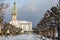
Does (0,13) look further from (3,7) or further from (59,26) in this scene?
(59,26)

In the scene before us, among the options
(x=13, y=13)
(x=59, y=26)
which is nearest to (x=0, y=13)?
(x=59, y=26)

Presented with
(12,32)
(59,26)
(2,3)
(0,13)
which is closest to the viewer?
(59,26)

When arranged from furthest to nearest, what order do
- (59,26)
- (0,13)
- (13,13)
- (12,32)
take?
(13,13) → (12,32) → (0,13) → (59,26)

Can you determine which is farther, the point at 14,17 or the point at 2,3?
the point at 14,17

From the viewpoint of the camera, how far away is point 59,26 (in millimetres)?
17438

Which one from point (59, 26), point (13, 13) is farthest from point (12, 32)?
point (59, 26)

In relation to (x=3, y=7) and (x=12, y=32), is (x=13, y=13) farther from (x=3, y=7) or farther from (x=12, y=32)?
(x=3, y=7)

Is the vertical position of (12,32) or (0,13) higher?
(0,13)

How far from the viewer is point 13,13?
597ft

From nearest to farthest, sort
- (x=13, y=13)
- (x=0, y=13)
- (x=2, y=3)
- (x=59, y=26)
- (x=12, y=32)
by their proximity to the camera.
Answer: (x=59, y=26)
(x=2, y=3)
(x=0, y=13)
(x=12, y=32)
(x=13, y=13)

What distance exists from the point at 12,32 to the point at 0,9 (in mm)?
82710

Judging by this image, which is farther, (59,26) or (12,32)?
(12,32)

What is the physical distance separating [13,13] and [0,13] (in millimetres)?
153520

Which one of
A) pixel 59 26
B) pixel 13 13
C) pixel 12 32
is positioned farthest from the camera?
pixel 13 13
